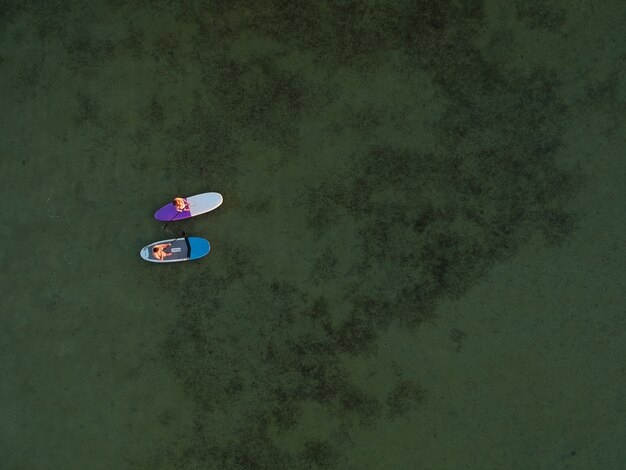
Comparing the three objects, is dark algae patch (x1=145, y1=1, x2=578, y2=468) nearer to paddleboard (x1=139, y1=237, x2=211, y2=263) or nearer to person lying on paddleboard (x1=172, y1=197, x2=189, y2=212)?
paddleboard (x1=139, y1=237, x2=211, y2=263)

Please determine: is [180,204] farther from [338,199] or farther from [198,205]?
[338,199]

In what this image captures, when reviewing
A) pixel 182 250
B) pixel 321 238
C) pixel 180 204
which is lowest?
pixel 321 238

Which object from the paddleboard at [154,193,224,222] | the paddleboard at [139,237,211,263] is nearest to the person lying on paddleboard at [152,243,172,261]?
the paddleboard at [139,237,211,263]

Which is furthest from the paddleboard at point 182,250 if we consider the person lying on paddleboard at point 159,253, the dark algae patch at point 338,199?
the dark algae patch at point 338,199

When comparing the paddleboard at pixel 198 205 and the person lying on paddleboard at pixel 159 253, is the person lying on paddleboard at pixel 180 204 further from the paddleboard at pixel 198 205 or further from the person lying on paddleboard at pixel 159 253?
the person lying on paddleboard at pixel 159 253

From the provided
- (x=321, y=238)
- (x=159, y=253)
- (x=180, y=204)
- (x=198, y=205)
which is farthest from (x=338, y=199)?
(x=159, y=253)

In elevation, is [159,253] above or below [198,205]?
below
